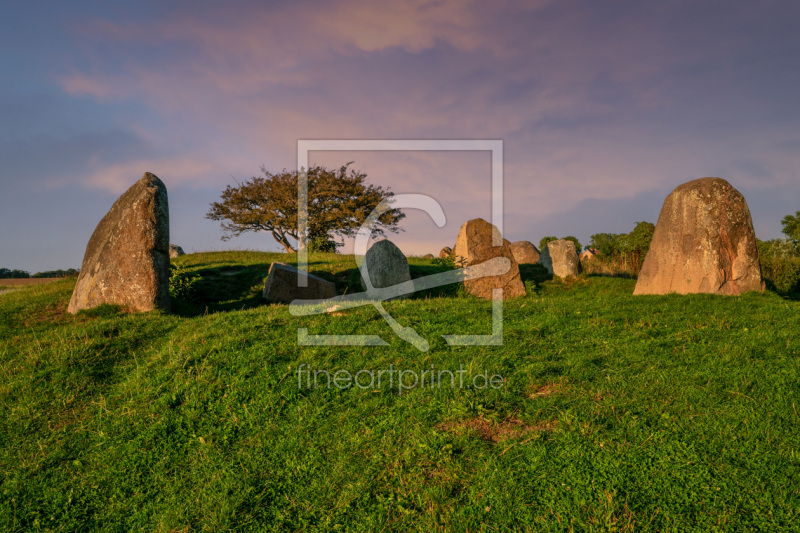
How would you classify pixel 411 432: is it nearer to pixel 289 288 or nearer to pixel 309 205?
pixel 289 288

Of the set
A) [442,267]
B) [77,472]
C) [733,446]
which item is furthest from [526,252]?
[77,472]

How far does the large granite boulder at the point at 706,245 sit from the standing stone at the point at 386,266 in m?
8.51

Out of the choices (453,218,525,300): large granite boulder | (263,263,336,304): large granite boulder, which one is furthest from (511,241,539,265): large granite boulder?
(263,263,336,304): large granite boulder

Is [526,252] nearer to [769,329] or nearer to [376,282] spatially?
[376,282]

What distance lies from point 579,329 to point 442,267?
28.4 ft

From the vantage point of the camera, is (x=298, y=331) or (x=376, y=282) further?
(x=376, y=282)

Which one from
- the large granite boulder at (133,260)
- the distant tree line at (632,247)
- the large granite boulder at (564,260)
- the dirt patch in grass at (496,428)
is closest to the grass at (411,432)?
the dirt patch in grass at (496,428)

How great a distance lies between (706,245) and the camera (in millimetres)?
13867

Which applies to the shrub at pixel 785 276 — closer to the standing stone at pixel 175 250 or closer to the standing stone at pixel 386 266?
the standing stone at pixel 386 266

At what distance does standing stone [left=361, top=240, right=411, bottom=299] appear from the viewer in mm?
14570

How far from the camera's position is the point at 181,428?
18.9ft

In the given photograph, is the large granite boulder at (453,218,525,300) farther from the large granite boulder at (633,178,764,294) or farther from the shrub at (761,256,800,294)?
the shrub at (761,256,800,294)

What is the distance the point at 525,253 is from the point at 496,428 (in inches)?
942

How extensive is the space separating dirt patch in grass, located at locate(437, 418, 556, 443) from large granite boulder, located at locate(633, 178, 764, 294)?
1166cm
